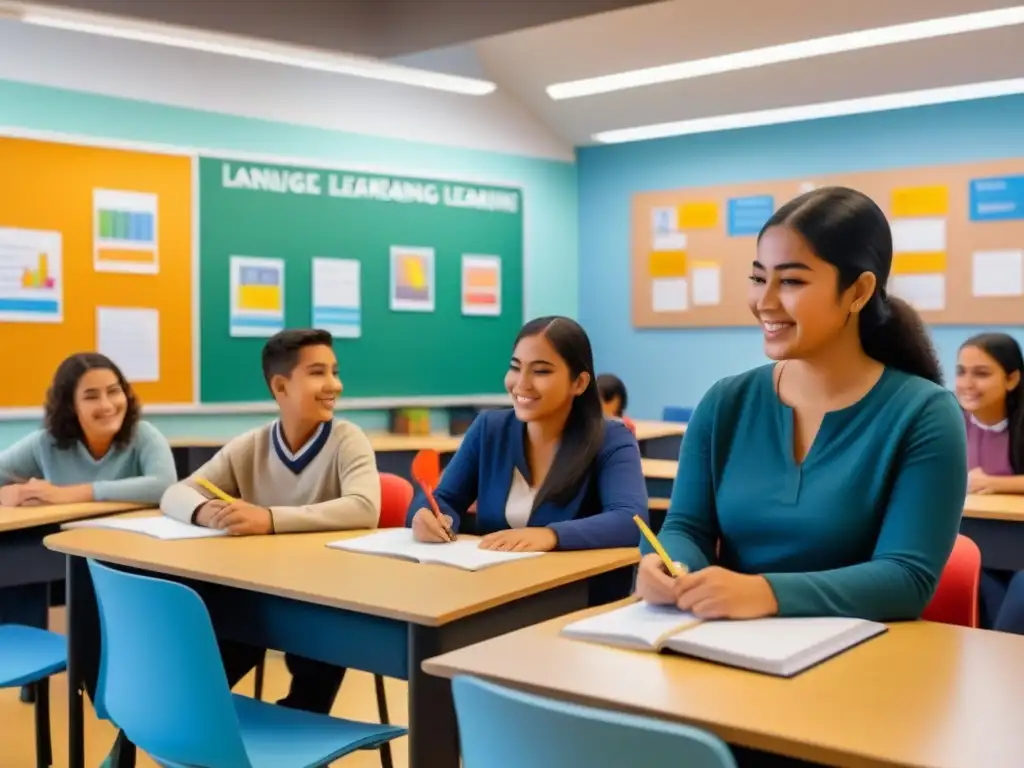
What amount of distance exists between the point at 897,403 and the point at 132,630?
1373mm

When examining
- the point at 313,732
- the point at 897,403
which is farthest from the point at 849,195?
the point at 313,732

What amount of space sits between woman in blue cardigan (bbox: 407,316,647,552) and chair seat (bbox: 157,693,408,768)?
48 centimetres

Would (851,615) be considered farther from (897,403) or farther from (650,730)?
(650,730)

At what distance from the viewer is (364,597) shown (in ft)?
6.01

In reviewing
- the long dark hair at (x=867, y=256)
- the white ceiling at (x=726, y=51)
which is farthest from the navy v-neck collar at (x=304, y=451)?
the white ceiling at (x=726, y=51)

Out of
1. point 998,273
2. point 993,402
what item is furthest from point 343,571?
point 998,273

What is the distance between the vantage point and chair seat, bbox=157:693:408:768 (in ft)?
6.47

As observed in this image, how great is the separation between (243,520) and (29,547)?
773 mm

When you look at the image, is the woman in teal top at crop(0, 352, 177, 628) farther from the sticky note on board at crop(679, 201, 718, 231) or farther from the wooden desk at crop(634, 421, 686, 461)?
the sticky note on board at crop(679, 201, 718, 231)

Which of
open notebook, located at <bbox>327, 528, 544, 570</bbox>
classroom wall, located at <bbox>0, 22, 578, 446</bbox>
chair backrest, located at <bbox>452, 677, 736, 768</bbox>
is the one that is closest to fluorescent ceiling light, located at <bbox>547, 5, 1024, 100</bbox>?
classroom wall, located at <bbox>0, 22, 578, 446</bbox>

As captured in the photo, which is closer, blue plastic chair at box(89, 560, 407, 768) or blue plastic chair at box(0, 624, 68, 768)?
blue plastic chair at box(89, 560, 407, 768)

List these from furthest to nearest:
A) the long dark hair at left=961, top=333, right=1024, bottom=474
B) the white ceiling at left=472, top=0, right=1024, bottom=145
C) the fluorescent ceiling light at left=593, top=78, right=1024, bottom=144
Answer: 1. the fluorescent ceiling light at left=593, top=78, right=1024, bottom=144
2. the white ceiling at left=472, top=0, right=1024, bottom=145
3. the long dark hair at left=961, top=333, right=1024, bottom=474

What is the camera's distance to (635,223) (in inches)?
258

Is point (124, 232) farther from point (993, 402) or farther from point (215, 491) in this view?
point (993, 402)
